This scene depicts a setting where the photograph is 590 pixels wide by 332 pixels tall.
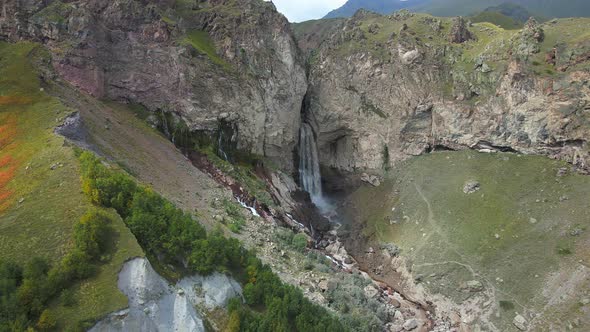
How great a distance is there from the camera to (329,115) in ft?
192

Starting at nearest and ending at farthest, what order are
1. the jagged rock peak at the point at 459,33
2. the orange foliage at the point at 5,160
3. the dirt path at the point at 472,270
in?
the orange foliage at the point at 5,160, the dirt path at the point at 472,270, the jagged rock peak at the point at 459,33

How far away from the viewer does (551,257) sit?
34094mm

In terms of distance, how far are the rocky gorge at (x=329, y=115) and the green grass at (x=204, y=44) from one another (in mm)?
235

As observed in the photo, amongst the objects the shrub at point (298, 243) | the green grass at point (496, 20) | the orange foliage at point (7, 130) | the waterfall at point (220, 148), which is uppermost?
the green grass at point (496, 20)

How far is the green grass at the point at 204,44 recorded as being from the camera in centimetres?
4889

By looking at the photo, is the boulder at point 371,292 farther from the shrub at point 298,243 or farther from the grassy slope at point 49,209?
the grassy slope at point 49,209

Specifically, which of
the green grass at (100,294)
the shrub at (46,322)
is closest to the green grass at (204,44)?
the green grass at (100,294)

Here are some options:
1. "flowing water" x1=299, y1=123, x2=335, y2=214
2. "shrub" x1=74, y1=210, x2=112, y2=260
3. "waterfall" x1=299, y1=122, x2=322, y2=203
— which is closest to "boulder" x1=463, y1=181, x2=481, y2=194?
"flowing water" x1=299, y1=123, x2=335, y2=214

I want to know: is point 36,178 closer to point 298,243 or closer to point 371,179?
point 298,243

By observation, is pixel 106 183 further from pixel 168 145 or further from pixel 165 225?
pixel 168 145

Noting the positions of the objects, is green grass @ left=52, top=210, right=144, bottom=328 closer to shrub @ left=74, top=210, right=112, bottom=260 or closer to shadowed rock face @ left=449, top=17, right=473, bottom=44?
shrub @ left=74, top=210, right=112, bottom=260

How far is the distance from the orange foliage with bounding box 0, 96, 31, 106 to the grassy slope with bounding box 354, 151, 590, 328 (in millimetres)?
35320

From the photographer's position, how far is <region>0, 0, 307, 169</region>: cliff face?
139 feet

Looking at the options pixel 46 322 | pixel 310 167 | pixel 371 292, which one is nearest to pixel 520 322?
pixel 371 292
